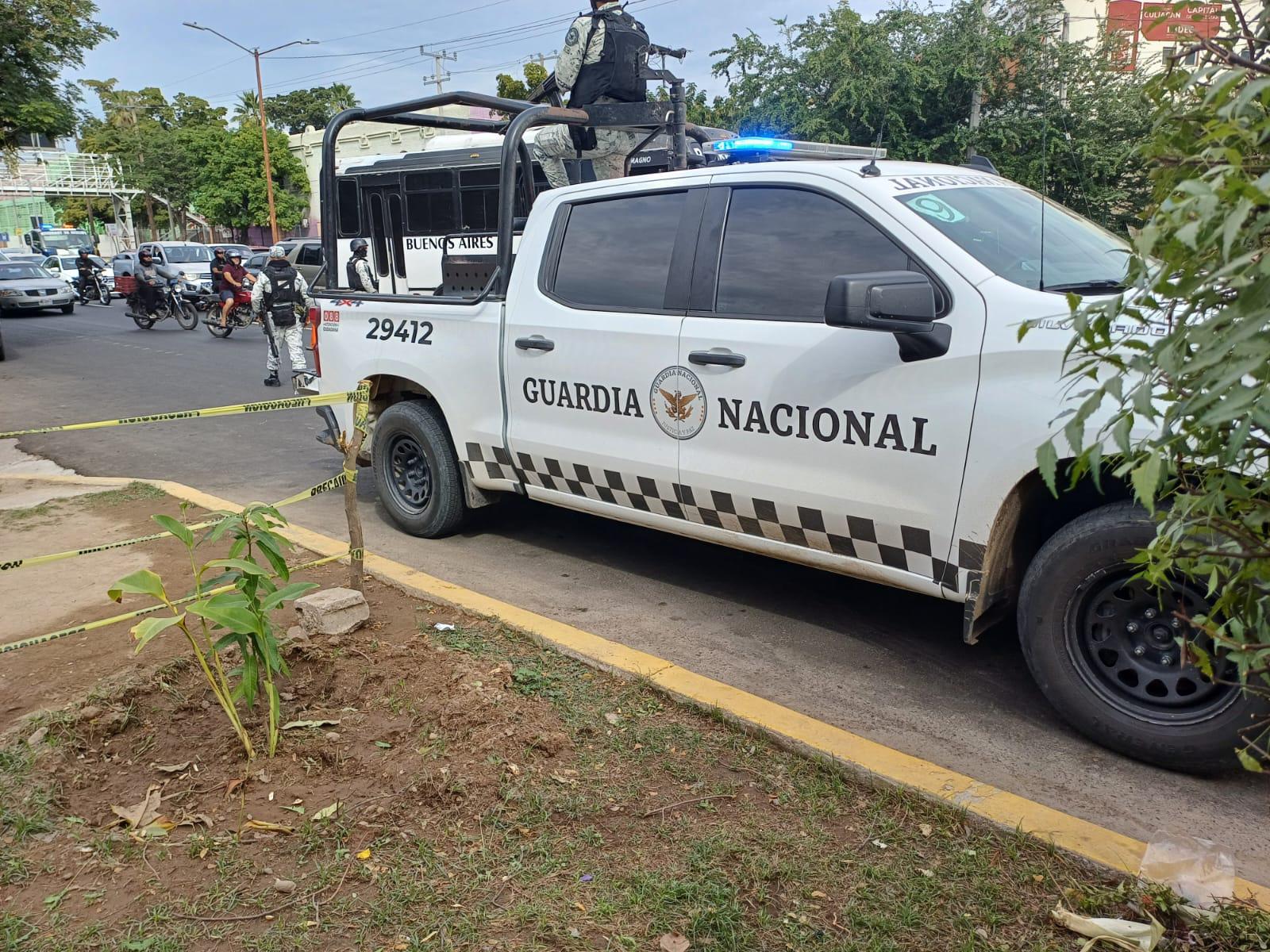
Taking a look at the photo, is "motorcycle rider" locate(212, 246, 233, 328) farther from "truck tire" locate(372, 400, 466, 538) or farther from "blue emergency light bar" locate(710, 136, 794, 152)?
"blue emergency light bar" locate(710, 136, 794, 152)

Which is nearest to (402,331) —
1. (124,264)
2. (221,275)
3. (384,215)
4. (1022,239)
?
(1022,239)

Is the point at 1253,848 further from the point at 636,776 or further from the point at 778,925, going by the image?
the point at 636,776

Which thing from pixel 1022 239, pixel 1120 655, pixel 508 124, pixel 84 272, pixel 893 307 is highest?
pixel 508 124

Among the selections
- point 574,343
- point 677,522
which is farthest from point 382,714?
point 574,343

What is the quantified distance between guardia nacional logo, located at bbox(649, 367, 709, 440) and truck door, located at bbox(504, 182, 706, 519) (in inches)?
0.8

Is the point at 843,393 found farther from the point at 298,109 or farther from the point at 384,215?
the point at 298,109

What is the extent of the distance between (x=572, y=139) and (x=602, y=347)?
363cm

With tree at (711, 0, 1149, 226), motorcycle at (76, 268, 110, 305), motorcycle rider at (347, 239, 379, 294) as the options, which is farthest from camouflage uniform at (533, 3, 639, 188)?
motorcycle at (76, 268, 110, 305)

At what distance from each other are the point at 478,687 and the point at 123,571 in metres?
2.65

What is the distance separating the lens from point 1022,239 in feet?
13.1

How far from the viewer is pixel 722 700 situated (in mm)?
A: 3639

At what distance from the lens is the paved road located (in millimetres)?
3219

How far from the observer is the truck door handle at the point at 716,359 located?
4.10m

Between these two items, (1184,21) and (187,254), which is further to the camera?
(187,254)
